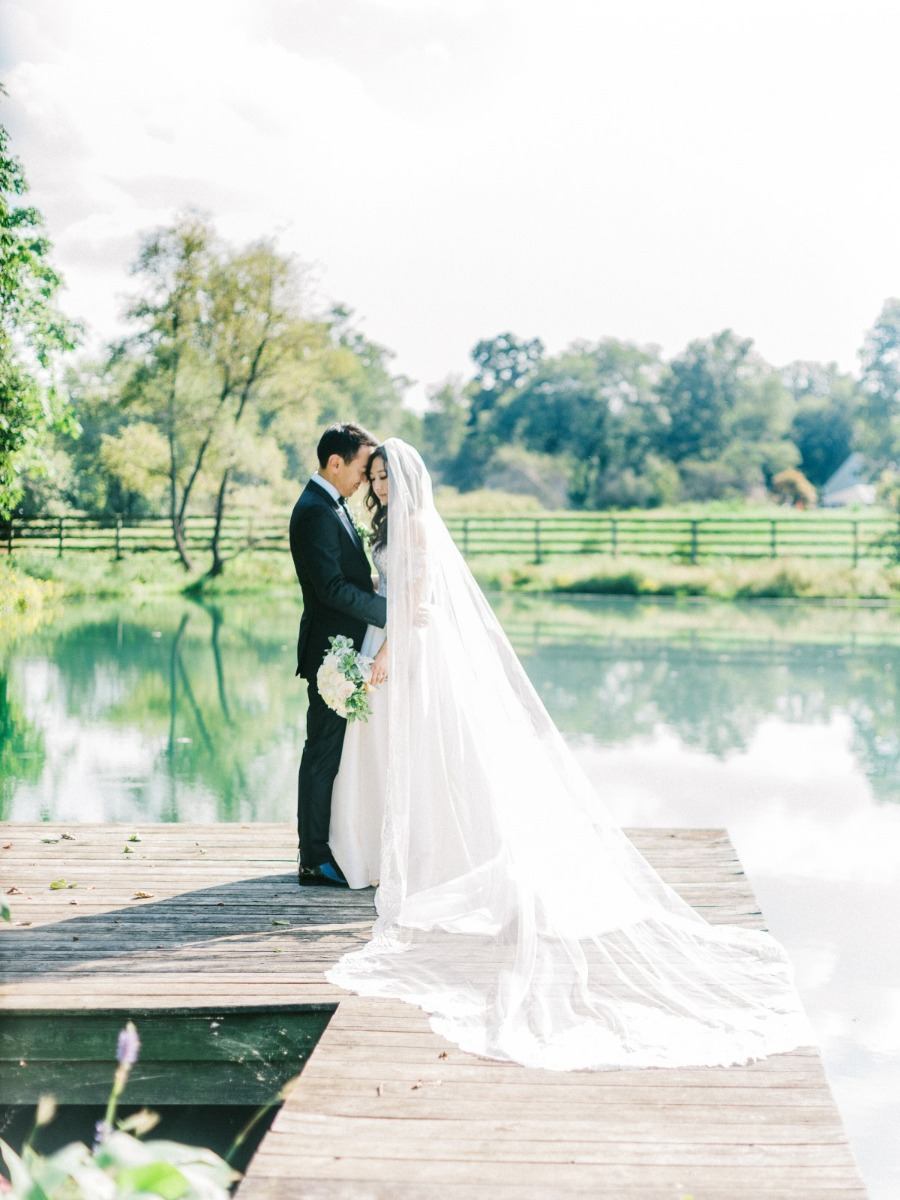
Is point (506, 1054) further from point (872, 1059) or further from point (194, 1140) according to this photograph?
point (872, 1059)

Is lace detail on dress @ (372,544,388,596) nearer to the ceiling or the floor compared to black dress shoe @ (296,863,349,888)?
nearer to the ceiling

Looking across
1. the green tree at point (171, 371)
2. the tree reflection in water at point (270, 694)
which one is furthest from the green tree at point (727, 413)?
the tree reflection in water at point (270, 694)

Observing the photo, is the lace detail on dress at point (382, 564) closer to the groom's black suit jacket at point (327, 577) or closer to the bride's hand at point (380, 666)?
the groom's black suit jacket at point (327, 577)

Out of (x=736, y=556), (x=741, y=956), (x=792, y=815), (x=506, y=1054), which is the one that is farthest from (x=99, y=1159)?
(x=736, y=556)

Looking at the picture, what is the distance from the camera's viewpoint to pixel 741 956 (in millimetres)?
3461

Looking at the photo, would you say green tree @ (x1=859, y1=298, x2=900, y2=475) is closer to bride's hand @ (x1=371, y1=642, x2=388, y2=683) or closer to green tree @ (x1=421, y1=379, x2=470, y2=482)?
green tree @ (x1=421, y1=379, x2=470, y2=482)

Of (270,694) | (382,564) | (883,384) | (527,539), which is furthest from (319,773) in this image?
(883,384)

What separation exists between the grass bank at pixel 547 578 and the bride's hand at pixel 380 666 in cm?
1379

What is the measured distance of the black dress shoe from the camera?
13.8 feet

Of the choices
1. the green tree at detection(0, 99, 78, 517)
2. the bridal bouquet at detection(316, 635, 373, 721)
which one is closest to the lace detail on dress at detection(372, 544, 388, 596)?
the bridal bouquet at detection(316, 635, 373, 721)

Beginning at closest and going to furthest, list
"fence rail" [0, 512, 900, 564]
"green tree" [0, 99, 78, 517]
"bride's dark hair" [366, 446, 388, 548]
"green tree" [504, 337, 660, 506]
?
"bride's dark hair" [366, 446, 388, 548], "green tree" [0, 99, 78, 517], "fence rail" [0, 512, 900, 564], "green tree" [504, 337, 660, 506]

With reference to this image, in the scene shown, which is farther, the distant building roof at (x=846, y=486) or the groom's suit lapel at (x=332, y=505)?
the distant building roof at (x=846, y=486)

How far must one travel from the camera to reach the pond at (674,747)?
4637 mm

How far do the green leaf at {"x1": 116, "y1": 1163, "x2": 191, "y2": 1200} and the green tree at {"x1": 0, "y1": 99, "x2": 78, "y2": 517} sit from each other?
11.5 metres
